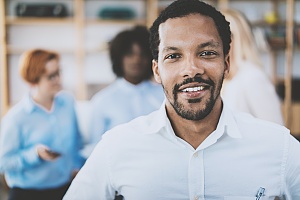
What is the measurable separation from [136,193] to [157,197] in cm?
6

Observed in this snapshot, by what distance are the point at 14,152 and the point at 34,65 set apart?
0.52m

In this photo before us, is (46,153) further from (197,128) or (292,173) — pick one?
(292,173)

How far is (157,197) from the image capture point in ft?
3.99

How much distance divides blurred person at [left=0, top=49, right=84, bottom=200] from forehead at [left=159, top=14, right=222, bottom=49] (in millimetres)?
1116

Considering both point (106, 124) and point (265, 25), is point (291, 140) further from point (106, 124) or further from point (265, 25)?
point (265, 25)

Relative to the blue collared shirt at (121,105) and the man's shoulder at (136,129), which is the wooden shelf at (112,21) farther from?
the man's shoulder at (136,129)

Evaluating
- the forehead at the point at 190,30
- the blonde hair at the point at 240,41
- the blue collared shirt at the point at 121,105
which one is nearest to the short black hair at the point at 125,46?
the blue collared shirt at the point at 121,105

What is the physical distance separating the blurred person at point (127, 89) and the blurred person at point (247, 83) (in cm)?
46

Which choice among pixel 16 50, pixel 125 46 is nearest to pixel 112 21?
pixel 16 50

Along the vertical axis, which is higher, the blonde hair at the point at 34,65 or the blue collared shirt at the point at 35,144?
the blonde hair at the point at 34,65

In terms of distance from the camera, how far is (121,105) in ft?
7.73

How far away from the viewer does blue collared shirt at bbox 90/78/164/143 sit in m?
2.33

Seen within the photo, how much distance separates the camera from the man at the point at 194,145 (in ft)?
3.87

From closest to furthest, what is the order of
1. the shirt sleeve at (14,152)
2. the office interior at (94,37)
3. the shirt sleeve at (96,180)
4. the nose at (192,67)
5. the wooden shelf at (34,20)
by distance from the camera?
the nose at (192,67)
the shirt sleeve at (96,180)
the shirt sleeve at (14,152)
the wooden shelf at (34,20)
the office interior at (94,37)
